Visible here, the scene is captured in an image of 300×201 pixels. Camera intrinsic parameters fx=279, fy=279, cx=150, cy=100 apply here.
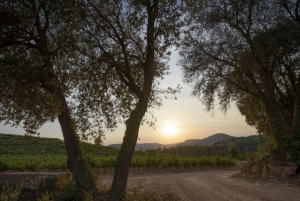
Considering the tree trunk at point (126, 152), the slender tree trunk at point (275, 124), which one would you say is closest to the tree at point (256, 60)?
the slender tree trunk at point (275, 124)

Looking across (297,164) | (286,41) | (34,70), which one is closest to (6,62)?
(34,70)

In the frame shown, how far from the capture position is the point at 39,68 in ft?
36.2

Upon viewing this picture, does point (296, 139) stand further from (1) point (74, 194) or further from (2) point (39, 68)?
(2) point (39, 68)

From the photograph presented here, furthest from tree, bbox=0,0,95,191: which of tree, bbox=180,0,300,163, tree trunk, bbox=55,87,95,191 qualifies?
tree, bbox=180,0,300,163

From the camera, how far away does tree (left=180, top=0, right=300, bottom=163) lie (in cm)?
1777

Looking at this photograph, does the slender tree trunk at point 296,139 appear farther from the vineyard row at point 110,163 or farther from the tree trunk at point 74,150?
the tree trunk at point 74,150

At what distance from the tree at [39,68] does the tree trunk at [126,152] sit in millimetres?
1086

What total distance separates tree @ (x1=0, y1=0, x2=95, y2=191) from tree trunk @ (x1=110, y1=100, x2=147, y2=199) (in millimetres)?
1086

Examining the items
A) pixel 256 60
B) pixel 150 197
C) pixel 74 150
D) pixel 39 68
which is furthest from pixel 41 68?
pixel 256 60

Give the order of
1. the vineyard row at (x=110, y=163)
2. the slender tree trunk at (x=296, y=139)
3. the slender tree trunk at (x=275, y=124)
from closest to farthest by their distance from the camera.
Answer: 1. the slender tree trunk at (x=296, y=139)
2. the slender tree trunk at (x=275, y=124)
3. the vineyard row at (x=110, y=163)

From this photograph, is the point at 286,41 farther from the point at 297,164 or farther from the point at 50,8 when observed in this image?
the point at 50,8

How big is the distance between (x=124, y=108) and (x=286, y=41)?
1082 centimetres

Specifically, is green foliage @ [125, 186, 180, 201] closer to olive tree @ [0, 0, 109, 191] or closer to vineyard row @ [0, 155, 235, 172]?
olive tree @ [0, 0, 109, 191]

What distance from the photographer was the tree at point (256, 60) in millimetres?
17766
